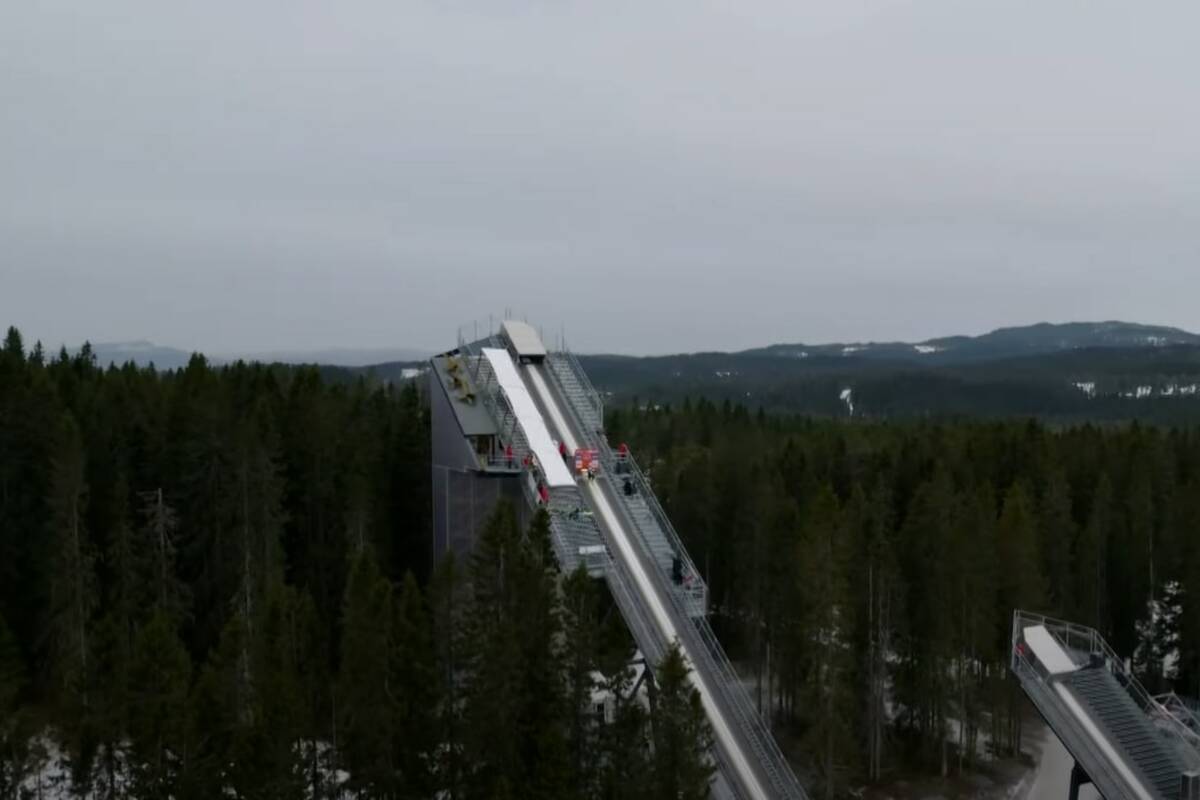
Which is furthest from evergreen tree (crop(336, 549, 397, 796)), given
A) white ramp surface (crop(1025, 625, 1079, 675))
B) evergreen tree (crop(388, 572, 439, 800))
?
white ramp surface (crop(1025, 625, 1079, 675))

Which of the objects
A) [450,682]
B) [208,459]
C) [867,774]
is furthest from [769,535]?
[208,459]

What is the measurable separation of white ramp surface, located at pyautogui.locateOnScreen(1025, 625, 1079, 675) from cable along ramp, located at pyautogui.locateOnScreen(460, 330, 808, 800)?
940cm

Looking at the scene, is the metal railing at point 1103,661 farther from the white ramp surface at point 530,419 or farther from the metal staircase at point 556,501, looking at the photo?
the white ramp surface at point 530,419

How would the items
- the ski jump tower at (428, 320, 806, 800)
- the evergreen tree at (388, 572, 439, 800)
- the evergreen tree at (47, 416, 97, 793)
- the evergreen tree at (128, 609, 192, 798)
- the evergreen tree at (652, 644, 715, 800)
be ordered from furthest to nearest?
the evergreen tree at (47, 416, 97, 793) < the ski jump tower at (428, 320, 806, 800) < the evergreen tree at (388, 572, 439, 800) < the evergreen tree at (652, 644, 715, 800) < the evergreen tree at (128, 609, 192, 798)

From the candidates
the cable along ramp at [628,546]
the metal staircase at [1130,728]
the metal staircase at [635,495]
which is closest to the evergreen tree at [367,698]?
the cable along ramp at [628,546]

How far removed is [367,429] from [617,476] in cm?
1272

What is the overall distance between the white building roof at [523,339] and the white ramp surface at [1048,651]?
2384 centimetres

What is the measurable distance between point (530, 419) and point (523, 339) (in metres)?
7.13

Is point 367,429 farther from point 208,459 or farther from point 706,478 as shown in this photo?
point 706,478

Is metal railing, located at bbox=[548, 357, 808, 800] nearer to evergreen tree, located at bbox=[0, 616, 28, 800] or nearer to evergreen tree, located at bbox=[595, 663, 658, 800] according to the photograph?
evergreen tree, located at bbox=[595, 663, 658, 800]

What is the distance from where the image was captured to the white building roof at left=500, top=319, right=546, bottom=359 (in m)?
46.0

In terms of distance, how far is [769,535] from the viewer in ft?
125

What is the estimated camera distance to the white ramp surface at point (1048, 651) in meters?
32.0

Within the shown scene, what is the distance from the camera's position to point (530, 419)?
40.7m
